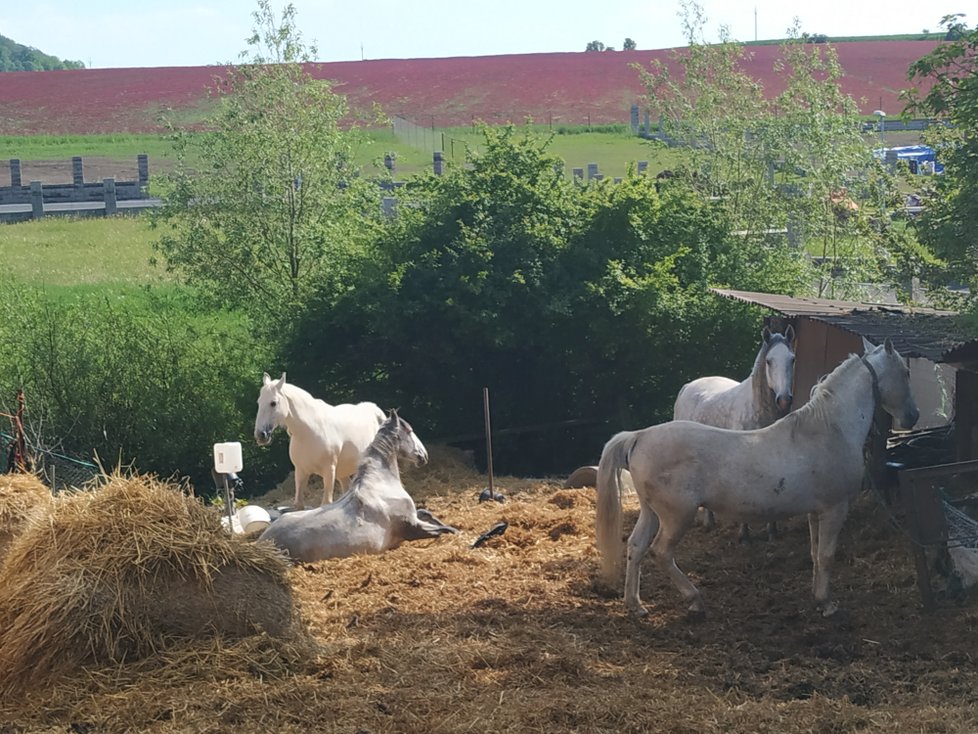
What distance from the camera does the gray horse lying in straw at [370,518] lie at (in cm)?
898

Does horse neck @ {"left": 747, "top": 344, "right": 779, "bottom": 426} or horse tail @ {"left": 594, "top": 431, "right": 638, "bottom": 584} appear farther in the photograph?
horse neck @ {"left": 747, "top": 344, "right": 779, "bottom": 426}

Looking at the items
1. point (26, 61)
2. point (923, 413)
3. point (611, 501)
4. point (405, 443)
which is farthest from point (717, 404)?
point (26, 61)

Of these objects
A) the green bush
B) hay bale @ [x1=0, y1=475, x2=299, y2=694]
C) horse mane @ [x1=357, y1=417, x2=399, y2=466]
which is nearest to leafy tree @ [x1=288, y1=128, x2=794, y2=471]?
the green bush

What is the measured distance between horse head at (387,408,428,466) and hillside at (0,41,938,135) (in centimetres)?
3233

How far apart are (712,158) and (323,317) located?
7.26 metres

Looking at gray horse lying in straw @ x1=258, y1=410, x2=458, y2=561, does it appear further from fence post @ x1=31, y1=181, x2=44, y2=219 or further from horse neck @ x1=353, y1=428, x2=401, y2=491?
fence post @ x1=31, y1=181, x2=44, y2=219

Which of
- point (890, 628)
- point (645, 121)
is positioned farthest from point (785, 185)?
point (645, 121)

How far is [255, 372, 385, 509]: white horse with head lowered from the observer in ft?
35.0

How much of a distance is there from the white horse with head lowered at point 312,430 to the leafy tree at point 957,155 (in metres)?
5.10

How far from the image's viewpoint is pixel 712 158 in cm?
1877

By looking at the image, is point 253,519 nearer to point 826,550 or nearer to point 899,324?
point 826,550

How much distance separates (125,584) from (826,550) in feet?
13.3

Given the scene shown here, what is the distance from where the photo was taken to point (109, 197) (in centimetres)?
3347

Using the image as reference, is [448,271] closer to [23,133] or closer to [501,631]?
[501,631]
